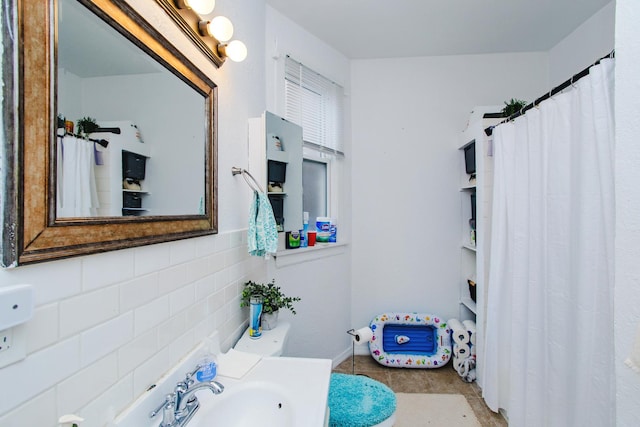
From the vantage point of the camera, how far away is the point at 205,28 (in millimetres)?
1099

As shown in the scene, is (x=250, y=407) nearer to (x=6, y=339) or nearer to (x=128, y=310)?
(x=128, y=310)

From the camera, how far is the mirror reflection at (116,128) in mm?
584

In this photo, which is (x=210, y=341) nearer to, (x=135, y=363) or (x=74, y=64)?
(x=135, y=363)

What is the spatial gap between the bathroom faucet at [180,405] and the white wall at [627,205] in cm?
106

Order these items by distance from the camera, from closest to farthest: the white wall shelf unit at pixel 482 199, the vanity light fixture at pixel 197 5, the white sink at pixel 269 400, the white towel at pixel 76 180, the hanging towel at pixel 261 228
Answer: the white towel at pixel 76 180
the white sink at pixel 269 400
the vanity light fixture at pixel 197 5
the hanging towel at pixel 261 228
the white wall shelf unit at pixel 482 199

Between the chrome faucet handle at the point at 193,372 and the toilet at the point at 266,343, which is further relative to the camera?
the toilet at the point at 266,343

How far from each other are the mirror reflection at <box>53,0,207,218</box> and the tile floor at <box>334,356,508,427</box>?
2034 millimetres

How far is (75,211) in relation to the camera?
1.96 ft

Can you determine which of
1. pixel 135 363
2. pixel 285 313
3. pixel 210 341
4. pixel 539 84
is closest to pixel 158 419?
pixel 135 363

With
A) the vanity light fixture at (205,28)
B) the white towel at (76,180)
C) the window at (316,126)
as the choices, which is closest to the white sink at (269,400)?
the white towel at (76,180)

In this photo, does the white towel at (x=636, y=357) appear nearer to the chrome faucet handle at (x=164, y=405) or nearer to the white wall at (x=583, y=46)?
the chrome faucet handle at (x=164, y=405)

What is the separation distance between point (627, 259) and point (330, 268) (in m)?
1.82

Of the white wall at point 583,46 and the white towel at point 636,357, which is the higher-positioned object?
the white wall at point 583,46

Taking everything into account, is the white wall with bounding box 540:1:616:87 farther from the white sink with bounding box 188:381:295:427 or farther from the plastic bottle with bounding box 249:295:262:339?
the white sink with bounding box 188:381:295:427
